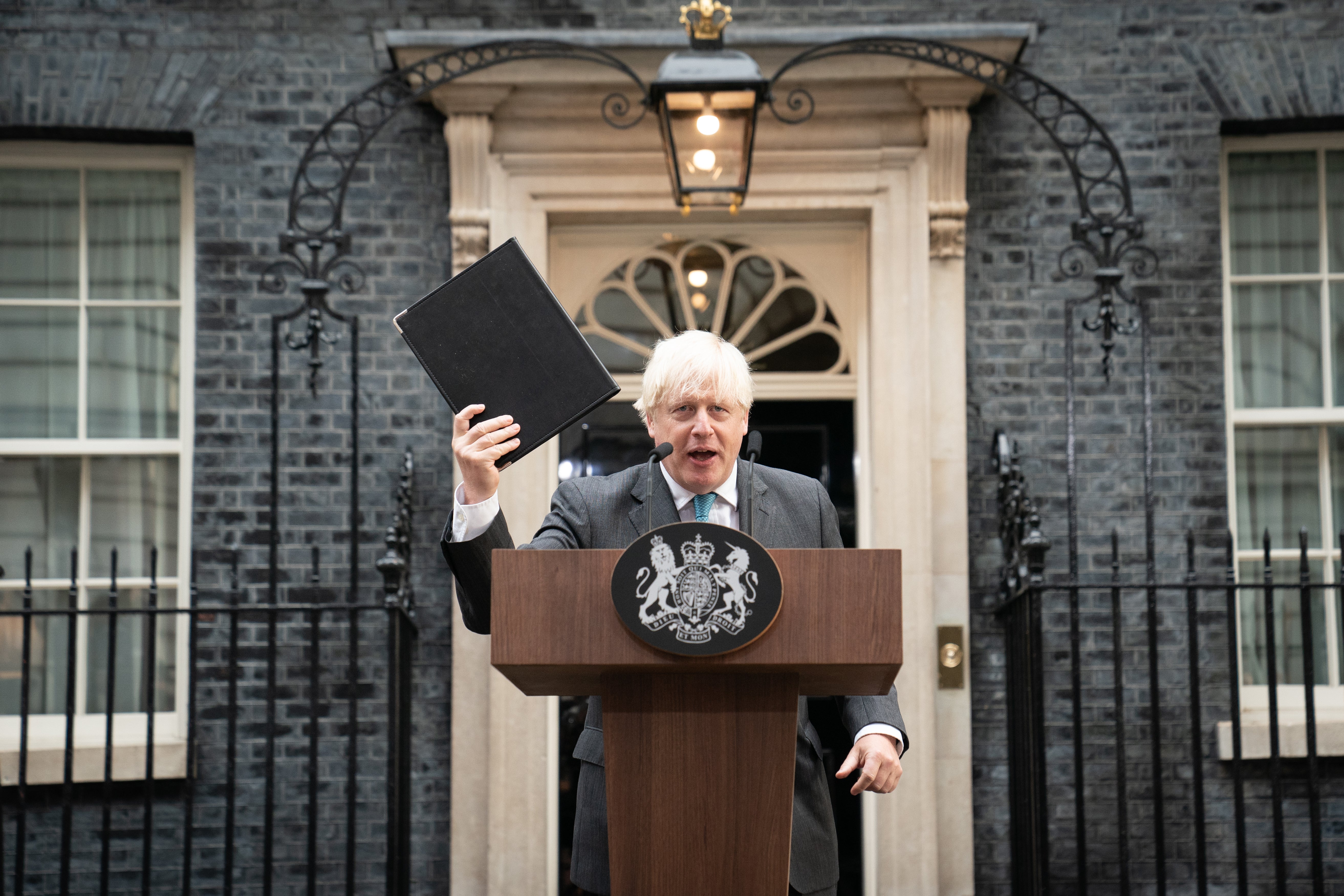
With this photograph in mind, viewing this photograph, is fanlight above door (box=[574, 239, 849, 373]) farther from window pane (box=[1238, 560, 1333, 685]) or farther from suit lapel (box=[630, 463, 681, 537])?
suit lapel (box=[630, 463, 681, 537])

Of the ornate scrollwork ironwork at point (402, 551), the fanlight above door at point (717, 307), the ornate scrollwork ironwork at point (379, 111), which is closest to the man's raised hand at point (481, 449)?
the ornate scrollwork ironwork at point (402, 551)

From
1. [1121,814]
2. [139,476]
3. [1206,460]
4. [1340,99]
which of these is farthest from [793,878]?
[1340,99]

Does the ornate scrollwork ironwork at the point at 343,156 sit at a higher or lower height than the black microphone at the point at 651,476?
higher

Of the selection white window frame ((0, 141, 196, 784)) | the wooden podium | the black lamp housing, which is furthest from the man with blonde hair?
white window frame ((0, 141, 196, 784))

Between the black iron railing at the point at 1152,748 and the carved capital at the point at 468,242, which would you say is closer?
the black iron railing at the point at 1152,748

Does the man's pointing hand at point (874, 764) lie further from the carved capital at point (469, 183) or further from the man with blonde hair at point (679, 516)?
the carved capital at point (469, 183)

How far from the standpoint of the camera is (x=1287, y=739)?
479cm

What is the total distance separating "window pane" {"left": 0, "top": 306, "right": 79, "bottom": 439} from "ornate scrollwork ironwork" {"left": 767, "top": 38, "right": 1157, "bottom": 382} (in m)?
2.96

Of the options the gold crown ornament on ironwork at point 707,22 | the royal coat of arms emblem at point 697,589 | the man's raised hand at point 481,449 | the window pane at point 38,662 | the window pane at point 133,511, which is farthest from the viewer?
the window pane at point 133,511

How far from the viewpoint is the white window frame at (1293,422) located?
5062 mm

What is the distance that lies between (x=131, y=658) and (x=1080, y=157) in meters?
4.19

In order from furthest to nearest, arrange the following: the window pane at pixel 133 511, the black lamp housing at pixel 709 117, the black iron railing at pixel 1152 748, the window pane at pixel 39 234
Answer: the window pane at pixel 39 234
the window pane at pixel 133 511
the black iron railing at pixel 1152 748
the black lamp housing at pixel 709 117

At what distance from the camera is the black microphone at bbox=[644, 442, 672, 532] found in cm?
236

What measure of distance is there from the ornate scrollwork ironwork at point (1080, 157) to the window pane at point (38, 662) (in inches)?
134
